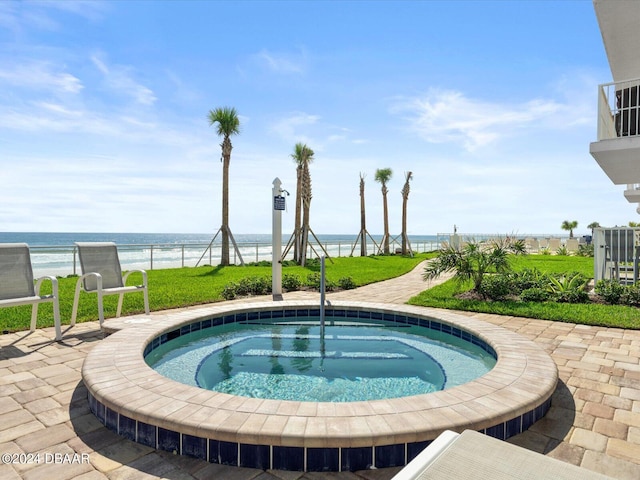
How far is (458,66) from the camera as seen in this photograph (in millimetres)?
7359

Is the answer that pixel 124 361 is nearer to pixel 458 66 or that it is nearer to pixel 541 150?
pixel 458 66

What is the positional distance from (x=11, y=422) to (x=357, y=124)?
10404 millimetres

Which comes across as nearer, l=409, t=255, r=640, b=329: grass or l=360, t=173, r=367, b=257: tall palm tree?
l=409, t=255, r=640, b=329: grass

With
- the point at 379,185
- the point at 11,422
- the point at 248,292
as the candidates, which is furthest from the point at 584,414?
the point at 379,185

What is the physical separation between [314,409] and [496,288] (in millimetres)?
6128

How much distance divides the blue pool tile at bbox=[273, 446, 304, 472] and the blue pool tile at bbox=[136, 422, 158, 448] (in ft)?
2.32

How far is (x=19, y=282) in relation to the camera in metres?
4.32

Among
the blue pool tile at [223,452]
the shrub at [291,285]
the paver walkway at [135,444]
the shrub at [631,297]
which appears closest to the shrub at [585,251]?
the shrub at [631,297]

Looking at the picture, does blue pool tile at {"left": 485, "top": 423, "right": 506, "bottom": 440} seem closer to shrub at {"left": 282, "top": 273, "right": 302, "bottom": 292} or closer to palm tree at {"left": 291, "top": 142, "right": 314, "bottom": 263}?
shrub at {"left": 282, "top": 273, "right": 302, "bottom": 292}

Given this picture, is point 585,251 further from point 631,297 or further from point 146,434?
point 146,434

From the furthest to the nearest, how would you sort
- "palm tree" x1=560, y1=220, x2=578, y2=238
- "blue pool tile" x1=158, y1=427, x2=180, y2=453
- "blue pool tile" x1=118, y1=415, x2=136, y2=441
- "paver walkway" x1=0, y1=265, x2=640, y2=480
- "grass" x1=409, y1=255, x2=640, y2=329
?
1. "palm tree" x1=560, y1=220, x2=578, y2=238
2. "grass" x1=409, y1=255, x2=640, y2=329
3. "blue pool tile" x1=118, y1=415, x2=136, y2=441
4. "blue pool tile" x1=158, y1=427, x2=180, y2=453
5. "paver walkway" x1=0, y1=265, x2=640, y2=480

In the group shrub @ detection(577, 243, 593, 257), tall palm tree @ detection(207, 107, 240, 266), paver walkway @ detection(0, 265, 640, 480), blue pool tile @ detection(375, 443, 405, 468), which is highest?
→ tall palm tree @ detection(207, 107, 240, 266)

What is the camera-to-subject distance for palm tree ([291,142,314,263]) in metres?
16.1

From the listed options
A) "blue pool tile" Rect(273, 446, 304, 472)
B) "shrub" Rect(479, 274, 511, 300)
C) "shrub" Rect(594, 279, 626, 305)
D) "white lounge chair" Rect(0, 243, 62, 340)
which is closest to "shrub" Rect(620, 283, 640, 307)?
"shrub" Rect(594, 279, 626, 305)
